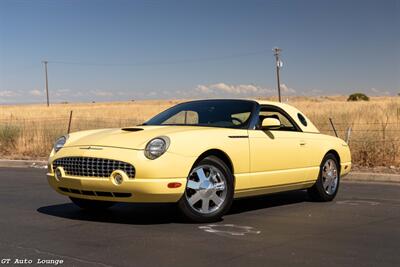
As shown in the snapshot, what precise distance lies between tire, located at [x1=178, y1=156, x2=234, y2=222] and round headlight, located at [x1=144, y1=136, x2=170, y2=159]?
436 mm

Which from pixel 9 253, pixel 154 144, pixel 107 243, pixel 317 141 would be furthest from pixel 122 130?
pixel 317 141

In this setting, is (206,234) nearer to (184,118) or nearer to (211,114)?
(211,114)

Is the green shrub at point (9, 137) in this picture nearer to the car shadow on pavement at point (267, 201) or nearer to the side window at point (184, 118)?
the car shadow on pavement at point (267, 201)

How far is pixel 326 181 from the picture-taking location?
8.55 m

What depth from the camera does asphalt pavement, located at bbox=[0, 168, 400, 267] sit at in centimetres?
505

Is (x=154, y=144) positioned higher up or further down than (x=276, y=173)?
higher up

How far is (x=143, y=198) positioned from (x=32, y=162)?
32.3 feet

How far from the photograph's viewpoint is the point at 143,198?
6.26 m

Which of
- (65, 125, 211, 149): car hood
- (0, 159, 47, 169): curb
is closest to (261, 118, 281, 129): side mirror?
(65, 125, 211, 149): car hood

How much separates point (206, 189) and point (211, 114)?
1.28 m

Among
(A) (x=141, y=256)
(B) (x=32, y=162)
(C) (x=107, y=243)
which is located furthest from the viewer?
(B) (x=32, y=162)

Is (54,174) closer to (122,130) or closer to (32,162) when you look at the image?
(122,130)

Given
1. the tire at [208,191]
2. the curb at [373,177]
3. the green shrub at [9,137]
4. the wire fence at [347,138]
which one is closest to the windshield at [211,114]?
the tire at [208,191]

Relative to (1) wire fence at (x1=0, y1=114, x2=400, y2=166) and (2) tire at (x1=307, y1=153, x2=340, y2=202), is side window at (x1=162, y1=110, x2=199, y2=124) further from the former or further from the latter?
→ (1) wire fence at (x1=0, y1=114, x2=400, y2=166)
